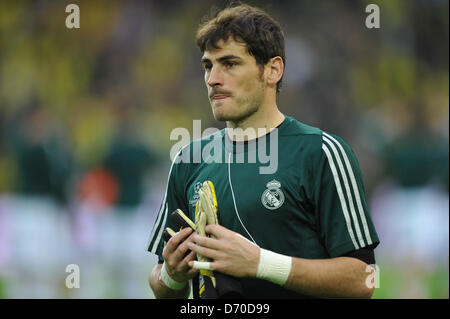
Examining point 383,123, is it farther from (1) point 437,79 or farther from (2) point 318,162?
(2) point 318,162

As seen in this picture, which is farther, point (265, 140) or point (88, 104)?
point (88, 104)

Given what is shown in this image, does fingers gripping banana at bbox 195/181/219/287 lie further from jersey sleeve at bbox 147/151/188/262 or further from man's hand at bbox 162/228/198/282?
jersey sleeve at bbox 147/151/188/262

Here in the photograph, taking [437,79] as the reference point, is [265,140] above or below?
below

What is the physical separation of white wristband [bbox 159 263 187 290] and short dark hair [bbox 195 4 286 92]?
1.04 m

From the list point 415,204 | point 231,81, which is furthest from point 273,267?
point 415,204

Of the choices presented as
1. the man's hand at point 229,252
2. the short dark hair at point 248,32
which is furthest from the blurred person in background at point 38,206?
the man's hand at point 229,252

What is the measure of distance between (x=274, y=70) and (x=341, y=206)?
78 cm

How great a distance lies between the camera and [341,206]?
2.68m

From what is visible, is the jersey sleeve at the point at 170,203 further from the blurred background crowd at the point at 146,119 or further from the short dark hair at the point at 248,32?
the blurred background crowd at the point at 146,119

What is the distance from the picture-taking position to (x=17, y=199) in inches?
391

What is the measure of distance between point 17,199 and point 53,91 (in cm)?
335

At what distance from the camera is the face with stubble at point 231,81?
9.53ft
